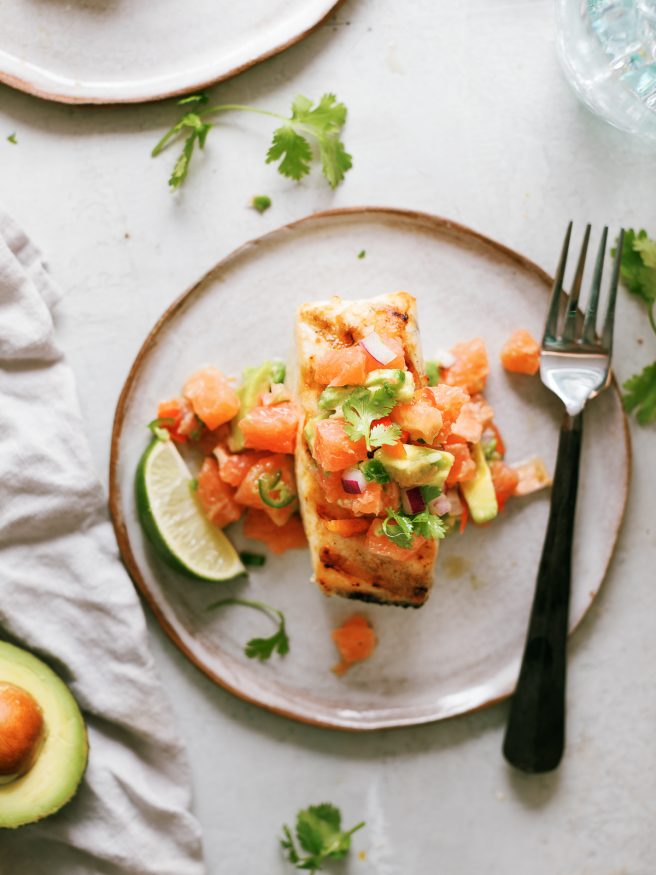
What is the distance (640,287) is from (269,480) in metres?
1.68

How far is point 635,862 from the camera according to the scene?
363 cm

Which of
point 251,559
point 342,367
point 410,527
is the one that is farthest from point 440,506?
point 251,559

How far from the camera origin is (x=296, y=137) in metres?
3.38

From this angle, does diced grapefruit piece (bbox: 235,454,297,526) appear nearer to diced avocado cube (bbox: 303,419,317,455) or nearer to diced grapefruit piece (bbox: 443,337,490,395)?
diced avocado cube (bbox: 303,419,317,455)

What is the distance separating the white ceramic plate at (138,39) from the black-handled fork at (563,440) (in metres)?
1.45

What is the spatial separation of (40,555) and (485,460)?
174 centimetres

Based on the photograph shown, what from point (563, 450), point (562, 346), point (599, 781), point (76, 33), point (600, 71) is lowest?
point (599, 781)

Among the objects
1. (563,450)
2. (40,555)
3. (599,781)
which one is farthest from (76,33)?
(599,781)

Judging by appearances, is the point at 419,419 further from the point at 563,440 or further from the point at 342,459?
the point at 563,440

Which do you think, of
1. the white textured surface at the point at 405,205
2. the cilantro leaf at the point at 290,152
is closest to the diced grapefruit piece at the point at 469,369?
the white textured surface at the point at 405,205

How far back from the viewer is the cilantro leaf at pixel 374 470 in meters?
2.82

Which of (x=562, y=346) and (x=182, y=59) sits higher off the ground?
(x=182, y=59)

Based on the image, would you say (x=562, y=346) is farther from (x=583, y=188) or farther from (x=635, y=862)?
(x=635, y=862)

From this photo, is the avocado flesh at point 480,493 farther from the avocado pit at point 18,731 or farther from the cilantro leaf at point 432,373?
the avocado pit at point 18,731
